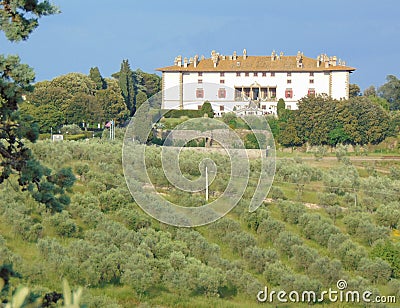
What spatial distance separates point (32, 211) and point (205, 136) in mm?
15653

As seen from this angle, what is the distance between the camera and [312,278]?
17.1m

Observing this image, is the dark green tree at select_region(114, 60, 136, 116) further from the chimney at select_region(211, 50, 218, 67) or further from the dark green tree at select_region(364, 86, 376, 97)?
the dark green tree at select_region(364, 86, 376, 97)

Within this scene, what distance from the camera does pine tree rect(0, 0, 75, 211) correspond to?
8.93 metres

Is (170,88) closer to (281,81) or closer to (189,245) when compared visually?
(281,81)

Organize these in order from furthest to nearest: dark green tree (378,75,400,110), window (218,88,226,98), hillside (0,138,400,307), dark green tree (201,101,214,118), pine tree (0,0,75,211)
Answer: dark green tree (378,75,400,110)
window (218,88,226,98)
dark green tree (201,101,214,118)
hillside (0,138,400,307)
pine tree (0,0,75,211)

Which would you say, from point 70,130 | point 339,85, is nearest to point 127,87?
point 339,85

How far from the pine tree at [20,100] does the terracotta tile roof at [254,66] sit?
182ft

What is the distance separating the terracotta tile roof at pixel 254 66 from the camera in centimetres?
6488

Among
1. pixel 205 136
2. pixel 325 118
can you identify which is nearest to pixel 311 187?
pixel 205 136

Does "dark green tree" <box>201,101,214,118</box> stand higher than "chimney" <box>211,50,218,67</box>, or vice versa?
"chimney" <box>211,50,218,67</box>

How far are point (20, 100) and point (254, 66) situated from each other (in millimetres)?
56864

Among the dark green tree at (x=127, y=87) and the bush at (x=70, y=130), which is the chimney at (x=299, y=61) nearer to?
the dark green tree at (x=127, y=87)

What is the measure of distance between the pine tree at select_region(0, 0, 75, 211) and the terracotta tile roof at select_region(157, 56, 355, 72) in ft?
182

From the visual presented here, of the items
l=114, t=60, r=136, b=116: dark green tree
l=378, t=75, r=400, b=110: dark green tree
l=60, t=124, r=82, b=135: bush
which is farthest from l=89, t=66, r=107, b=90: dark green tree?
l=378, t=75, r=400, b=110: dark green tree
